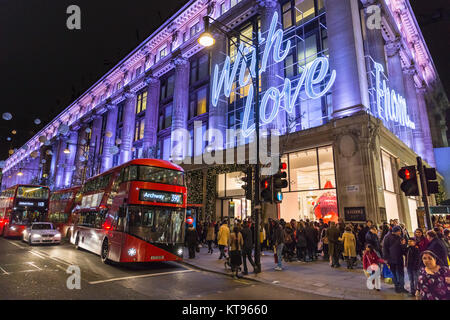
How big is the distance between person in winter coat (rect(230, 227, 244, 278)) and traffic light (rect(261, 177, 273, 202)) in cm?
168

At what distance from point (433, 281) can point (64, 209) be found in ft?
87.4

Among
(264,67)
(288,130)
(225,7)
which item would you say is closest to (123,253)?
(288,130)

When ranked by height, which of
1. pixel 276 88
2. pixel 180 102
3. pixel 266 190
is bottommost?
pixel 266 190

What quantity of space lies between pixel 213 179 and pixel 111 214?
13734 mm

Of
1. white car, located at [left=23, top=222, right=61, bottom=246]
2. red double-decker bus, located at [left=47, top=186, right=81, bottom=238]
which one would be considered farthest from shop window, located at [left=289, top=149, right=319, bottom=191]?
red double-decker bus, located at [left=47, top=186, right=81, bottom=238]

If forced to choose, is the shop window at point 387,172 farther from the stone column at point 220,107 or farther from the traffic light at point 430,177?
the stone column at point 220,107

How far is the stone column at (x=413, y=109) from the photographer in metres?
30.5

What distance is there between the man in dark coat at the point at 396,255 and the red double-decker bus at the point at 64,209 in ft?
71.6

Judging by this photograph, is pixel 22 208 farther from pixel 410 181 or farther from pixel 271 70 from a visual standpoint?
pixel 410 181

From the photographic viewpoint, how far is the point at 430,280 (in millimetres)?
4293

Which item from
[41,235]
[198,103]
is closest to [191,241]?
[41,235]

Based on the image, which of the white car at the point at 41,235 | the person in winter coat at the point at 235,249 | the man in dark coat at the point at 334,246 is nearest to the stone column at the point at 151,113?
the white car at the point at 41,235

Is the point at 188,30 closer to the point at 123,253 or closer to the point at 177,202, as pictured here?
the point at 177,202

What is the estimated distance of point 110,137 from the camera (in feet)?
143
